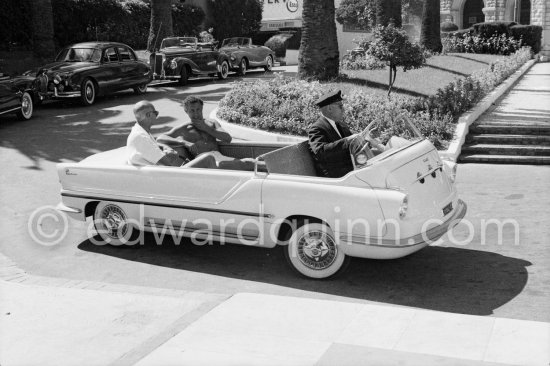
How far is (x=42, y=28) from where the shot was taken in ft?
84.6

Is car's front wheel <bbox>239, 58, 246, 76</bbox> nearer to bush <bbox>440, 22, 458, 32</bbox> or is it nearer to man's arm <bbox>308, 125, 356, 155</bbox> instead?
man's arm <bbox>308, 125, 356, 155</bbox>

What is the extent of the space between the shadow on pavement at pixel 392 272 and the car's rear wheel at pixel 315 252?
117mm

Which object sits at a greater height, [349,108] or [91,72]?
[91,72]

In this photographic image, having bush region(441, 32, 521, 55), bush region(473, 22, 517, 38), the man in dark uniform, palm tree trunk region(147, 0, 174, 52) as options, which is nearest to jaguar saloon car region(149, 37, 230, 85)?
palm tree trunk region(147, 0, 174, 52)

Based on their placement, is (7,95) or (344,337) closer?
(344,337)

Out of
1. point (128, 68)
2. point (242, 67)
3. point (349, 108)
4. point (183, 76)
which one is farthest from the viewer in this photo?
point (242, 67)

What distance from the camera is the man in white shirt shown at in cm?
778

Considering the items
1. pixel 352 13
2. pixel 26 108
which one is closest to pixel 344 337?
pixel 26 108

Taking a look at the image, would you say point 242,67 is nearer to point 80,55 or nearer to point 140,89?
point 140,89

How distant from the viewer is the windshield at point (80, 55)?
2005 cm

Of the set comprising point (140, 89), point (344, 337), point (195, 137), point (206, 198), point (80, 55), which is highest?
point (80, 55)

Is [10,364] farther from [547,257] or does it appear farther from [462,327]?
[547,257]

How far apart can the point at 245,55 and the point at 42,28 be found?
25.4 feet

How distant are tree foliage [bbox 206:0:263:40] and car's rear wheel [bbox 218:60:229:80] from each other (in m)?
17.3
